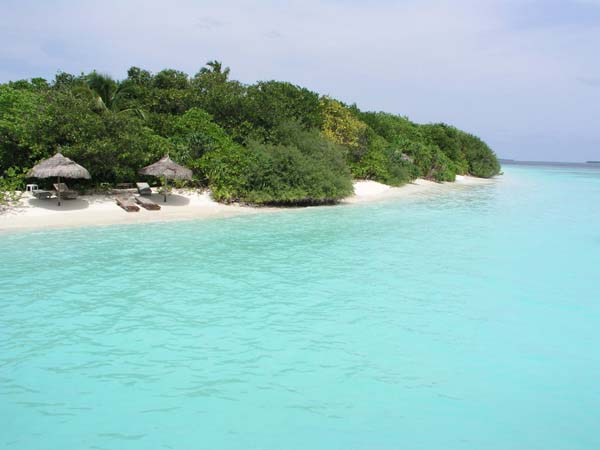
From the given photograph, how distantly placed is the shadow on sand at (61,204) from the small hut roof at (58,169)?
45.5 inches

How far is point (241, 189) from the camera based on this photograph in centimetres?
1948

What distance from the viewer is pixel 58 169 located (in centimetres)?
1516

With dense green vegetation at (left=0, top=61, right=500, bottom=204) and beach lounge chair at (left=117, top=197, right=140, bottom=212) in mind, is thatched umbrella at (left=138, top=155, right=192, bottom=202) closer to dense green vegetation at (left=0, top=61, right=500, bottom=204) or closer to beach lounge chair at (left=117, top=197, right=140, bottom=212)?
dense green vegetation at (left=0, top=61, right=500, bottom=204)

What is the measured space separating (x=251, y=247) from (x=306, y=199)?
8996 millimetres

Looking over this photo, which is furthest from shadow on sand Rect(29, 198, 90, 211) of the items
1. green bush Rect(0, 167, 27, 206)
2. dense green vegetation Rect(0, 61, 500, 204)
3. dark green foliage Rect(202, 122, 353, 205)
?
dark green foliage Rect(202, 122, 353, 205)

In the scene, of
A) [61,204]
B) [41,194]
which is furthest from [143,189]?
[41,194]

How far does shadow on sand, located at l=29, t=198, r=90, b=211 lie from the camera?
15.8 m

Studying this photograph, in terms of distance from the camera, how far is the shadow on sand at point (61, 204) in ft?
51.7

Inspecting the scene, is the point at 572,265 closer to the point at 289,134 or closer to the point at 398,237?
the point at 398,237

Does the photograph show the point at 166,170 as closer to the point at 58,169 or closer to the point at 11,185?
the point at 58,169

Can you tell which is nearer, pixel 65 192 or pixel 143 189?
pixel 65 192

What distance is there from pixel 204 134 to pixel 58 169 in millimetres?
7089

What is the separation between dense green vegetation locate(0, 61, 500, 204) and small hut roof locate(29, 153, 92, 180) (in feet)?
2.29

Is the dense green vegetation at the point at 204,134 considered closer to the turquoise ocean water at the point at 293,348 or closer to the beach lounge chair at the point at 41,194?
the beach lounge chair at the point at 41,194
